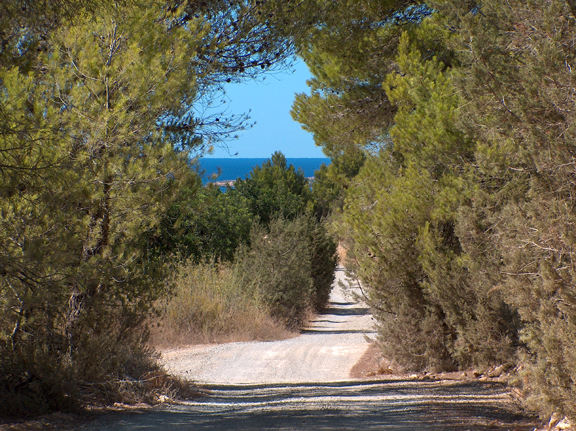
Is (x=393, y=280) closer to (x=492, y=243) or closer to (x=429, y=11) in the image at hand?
(x=492, y=243)

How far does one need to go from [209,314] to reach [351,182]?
477 cm

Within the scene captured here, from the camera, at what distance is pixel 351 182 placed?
39.0 ft

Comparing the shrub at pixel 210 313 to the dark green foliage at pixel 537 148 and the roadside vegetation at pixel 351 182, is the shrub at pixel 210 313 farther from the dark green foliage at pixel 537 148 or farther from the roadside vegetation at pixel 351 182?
the dark green foliage at pixel 537 148

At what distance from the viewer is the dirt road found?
5.30 m

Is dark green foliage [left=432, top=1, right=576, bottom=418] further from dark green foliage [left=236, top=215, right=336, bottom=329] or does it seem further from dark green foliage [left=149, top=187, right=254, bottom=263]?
dark green foliage [left=149, top=187, right=254, bottom=263]

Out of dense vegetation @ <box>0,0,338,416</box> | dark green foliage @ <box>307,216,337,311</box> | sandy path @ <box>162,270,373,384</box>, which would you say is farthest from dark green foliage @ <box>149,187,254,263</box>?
dense vegetation @ <box>0,0,338,416</box>

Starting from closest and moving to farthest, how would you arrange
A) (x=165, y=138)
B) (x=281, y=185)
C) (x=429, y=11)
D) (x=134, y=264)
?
(x=134, y=264) → (x=165, y=138) → (x=429, y=11) → (x=281, y=185)

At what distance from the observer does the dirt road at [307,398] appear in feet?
17.4

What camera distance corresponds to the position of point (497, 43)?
18.2 feet

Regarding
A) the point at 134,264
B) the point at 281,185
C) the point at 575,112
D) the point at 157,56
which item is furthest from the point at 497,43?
the point at 281,185

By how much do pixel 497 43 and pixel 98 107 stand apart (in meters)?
3.84

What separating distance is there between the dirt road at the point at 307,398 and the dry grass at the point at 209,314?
3.26 feet

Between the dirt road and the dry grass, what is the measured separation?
3.26ft

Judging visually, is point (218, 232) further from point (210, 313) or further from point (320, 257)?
point (210, 313)
